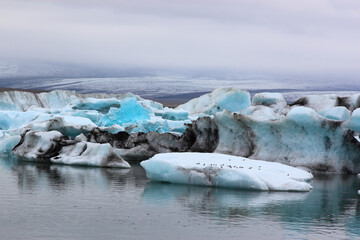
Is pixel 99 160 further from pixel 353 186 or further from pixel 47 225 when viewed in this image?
pixel 47 225

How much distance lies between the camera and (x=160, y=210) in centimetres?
1400

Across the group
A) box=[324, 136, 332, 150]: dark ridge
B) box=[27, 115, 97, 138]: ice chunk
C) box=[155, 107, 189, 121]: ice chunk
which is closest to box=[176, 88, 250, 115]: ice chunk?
box=[155, 107, 189, 121]: ice chunk

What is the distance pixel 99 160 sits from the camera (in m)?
23.2

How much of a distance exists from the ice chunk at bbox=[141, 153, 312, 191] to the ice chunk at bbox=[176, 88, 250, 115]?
66.2ft

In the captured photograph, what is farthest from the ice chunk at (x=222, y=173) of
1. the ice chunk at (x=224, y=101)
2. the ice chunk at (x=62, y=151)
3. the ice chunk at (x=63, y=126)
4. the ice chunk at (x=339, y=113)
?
the ice chunk at (x=224, y=101)

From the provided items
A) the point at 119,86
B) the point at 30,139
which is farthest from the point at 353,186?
the point at 119,86

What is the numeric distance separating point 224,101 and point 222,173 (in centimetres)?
2271

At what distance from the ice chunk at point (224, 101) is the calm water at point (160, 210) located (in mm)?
19227

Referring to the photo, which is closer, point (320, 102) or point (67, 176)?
point (67, 176)

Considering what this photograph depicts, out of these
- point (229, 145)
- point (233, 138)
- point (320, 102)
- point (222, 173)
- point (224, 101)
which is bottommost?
point (229, 145)

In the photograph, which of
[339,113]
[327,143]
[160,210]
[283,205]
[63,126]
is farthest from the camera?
[63,126]

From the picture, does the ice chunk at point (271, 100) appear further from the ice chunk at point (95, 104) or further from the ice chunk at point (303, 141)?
the ice chunk at point (95, 104)

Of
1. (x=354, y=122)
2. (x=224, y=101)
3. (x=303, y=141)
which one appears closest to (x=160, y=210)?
(x=354, y=122)

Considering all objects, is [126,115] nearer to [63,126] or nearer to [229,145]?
[63,126]
